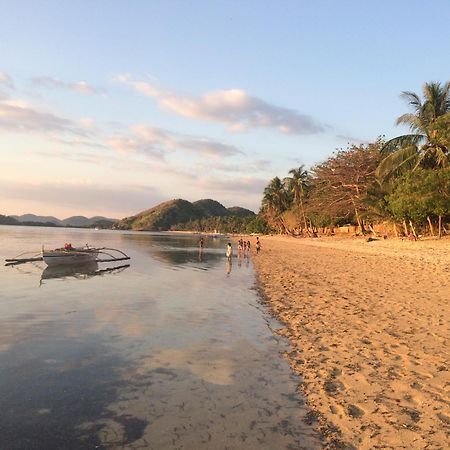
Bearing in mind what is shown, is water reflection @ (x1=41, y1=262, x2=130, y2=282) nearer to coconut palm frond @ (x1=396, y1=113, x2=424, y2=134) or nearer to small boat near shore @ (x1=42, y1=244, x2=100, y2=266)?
small boat near shore @ (x1=42, y1=244, x2=100, y2=266)

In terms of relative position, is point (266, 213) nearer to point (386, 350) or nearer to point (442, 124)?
point (442, 124)

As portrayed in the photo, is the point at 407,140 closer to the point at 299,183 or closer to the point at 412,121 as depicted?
the point at 412,121

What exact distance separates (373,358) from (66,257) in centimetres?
2512

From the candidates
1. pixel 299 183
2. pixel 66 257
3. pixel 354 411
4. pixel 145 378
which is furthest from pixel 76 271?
pixel 299 183

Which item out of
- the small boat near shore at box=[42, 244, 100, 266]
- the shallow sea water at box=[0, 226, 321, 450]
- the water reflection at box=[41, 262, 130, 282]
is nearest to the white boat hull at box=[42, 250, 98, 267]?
the small boat near shore at box=[42, 244, 100, 266]

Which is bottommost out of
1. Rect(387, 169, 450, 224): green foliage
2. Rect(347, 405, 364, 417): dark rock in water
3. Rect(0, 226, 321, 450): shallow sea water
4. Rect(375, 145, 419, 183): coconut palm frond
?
Rect(0, 226, 321, 450): shallow sea water

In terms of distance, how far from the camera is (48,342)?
9.58m

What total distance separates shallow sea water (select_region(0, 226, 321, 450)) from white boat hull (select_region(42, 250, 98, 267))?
13170mm

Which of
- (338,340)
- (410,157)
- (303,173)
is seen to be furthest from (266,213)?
(338,340)

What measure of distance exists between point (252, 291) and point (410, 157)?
29.1 metres

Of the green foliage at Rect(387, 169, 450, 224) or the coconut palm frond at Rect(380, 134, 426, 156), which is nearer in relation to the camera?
the green foliage at Rect(387, 169, 450, 224)

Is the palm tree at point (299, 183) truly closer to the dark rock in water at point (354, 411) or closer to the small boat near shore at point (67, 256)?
the small boat near shore at point (67, 256)

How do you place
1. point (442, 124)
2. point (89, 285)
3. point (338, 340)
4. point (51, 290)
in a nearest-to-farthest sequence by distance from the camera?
point (338, 340)
point (51, 290)
point (89, 285)
point (442, 124)

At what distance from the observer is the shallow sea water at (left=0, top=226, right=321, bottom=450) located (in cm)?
527
